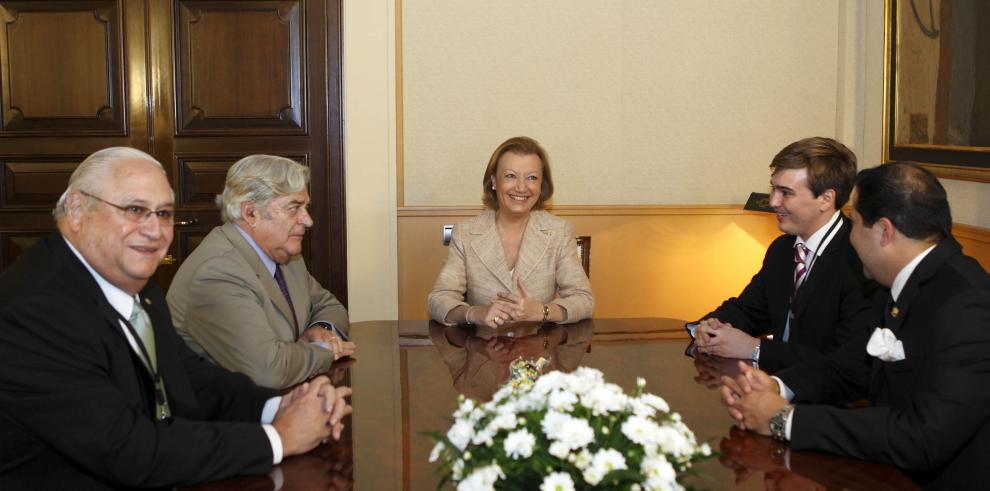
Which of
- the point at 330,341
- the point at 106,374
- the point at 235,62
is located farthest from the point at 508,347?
the point at 235,62

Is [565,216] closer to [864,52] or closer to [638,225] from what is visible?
[638,225]

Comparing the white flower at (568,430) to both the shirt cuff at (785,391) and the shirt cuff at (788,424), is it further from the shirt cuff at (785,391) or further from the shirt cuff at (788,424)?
the shirt cuff at (785,391)

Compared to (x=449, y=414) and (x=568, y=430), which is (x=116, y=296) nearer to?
(x=449, y=414)

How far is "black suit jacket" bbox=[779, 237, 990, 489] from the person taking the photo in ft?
7.65

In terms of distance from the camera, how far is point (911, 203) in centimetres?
257

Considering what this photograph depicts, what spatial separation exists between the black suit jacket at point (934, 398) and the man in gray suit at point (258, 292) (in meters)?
1.47

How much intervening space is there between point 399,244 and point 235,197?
260 cm

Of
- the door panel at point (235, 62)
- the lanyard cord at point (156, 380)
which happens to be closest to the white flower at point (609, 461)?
the lanyard cord at point (156, 380)

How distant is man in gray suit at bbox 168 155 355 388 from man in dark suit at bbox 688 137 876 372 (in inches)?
51.7

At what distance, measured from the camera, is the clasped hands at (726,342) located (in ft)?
10.9

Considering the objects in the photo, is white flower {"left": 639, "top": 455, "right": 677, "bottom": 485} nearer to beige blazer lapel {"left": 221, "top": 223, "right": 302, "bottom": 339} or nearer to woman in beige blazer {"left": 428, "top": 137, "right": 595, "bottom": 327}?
beige blazer lapel {"left": 221, "top": 223, "right": 302, "bottom": 339}

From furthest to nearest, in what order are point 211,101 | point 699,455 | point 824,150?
point 211,101 < point 824,150 < point 699,455

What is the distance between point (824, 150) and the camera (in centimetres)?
371

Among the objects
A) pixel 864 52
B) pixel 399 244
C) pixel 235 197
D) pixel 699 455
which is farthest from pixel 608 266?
pixel 699 455
